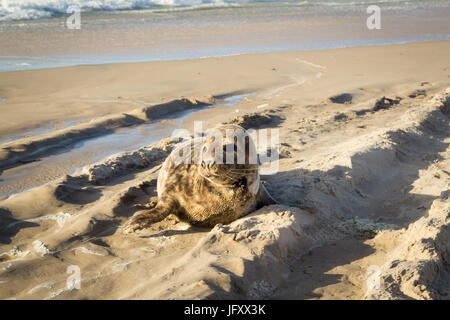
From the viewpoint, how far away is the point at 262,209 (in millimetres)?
4164

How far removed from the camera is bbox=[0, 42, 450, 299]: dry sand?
3117 millimetres

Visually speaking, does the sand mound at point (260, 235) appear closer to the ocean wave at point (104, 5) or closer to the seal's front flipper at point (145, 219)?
the seal's front flipper at point (145, 219)

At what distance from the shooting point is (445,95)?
8.44m

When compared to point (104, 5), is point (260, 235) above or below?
below

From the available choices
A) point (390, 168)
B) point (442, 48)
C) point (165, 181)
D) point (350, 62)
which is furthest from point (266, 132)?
point (442, 48)

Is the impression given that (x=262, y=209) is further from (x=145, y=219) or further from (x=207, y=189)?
(x=145, y=219)

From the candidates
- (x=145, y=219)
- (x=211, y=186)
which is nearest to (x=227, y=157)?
(x=211, y=186)

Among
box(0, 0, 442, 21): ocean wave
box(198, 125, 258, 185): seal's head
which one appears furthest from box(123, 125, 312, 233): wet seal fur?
box(0, 0, 442, 21): ocean wave

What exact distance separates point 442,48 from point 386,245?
13.2 m

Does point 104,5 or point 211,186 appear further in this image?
point 104,5

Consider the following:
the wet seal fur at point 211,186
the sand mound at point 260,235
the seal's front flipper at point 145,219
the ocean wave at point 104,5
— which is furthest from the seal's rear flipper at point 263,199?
the ocean wave at point 104,5

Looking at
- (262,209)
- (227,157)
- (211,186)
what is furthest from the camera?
(262,209)

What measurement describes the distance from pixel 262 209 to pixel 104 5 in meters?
28.0
